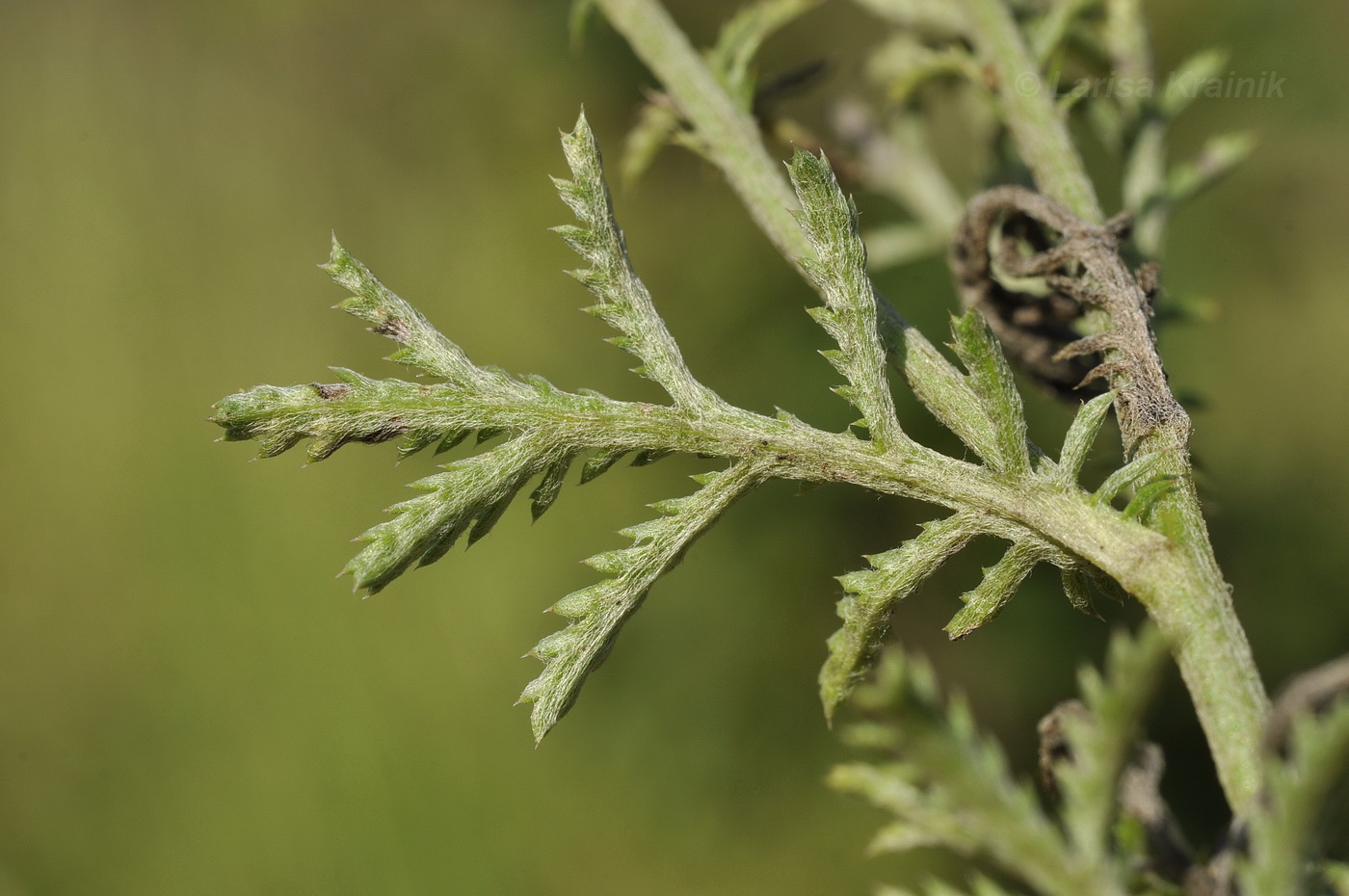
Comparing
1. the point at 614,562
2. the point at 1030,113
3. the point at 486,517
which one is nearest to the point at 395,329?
the point at 486,517

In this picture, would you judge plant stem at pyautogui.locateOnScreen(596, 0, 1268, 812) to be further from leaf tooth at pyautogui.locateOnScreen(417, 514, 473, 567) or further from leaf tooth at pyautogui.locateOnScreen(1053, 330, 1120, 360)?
leaf tooth at pyautogui.locateOnScreen(417, 514, 473, 567)

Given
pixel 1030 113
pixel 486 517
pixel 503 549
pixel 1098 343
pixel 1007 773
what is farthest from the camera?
pixel 503 549

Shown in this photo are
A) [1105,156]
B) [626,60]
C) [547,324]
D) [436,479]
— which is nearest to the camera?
[436,479]

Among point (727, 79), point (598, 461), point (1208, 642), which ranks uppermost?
point (727, 79)

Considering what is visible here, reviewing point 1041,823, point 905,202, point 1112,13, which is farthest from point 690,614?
point 1041,823

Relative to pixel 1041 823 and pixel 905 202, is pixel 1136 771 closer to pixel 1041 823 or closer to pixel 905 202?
pixel 1041 823

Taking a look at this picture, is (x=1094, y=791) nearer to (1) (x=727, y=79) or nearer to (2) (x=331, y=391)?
(2) (x=331, y=391)
